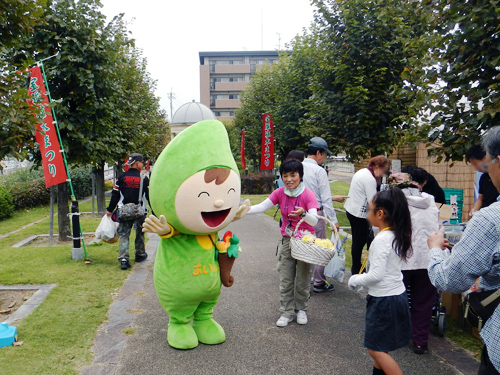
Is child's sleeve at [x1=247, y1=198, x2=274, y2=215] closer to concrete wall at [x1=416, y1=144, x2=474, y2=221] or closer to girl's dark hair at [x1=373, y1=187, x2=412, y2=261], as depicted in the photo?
girl's dark hair at [x1=373, y1=187, x2=412, y2=261]

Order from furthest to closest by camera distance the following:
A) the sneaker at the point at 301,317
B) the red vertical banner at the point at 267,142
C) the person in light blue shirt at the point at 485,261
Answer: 1. the red vertical banner at the point at 267,142
2. the sneaker at the point at 301,317
3. the person in light blue shirt at the point at 485,261

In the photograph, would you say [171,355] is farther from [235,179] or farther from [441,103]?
[441,103]

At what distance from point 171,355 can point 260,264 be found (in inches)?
145

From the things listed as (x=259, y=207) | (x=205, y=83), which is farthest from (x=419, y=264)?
(x=205, y=83)

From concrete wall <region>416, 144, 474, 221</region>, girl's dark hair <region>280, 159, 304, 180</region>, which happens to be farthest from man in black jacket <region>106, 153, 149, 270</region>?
concrete wall <region>416, 144, 474, 221</region>

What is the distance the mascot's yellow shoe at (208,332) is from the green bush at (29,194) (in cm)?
1454

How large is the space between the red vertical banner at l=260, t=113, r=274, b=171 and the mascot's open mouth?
585 inches

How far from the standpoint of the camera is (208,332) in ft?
13.9

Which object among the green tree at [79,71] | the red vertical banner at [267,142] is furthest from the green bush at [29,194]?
the red vertical banner at [267,142]

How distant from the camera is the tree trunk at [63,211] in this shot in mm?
9333

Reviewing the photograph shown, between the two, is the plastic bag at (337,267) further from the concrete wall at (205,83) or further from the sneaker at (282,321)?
the concrete wall at (205,83)

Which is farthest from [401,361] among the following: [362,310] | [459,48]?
[459,48]

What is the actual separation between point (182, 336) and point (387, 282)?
208 cm

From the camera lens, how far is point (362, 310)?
5234 mm
